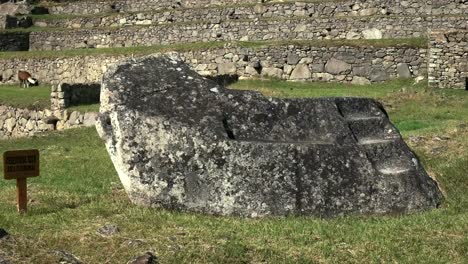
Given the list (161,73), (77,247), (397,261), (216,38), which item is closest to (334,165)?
(397,261)

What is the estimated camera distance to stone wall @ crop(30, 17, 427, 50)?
78.6ft

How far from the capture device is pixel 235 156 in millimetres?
7406

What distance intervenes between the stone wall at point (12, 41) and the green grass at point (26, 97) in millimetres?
5794

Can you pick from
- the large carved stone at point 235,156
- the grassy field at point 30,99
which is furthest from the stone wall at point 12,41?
the large carved stone at point 235,156

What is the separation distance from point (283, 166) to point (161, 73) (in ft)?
6.13

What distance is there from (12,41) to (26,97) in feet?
29.8

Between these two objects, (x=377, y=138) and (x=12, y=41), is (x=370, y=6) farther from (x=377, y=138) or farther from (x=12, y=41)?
(x=377, y=138)

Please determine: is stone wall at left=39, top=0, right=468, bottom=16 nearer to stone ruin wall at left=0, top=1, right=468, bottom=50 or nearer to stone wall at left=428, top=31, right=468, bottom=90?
stone ruin wall at left=0, top=1, right=468, bottom=50

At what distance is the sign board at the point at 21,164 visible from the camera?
24.7 ft

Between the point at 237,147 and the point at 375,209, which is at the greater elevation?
the point at 237,147

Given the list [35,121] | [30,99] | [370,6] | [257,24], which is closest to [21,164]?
[35,121]

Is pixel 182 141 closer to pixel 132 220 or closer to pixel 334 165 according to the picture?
pixel 132 220

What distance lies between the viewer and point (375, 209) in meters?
7.62

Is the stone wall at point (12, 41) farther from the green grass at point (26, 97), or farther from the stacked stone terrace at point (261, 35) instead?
the green grass at point (26, 97)
